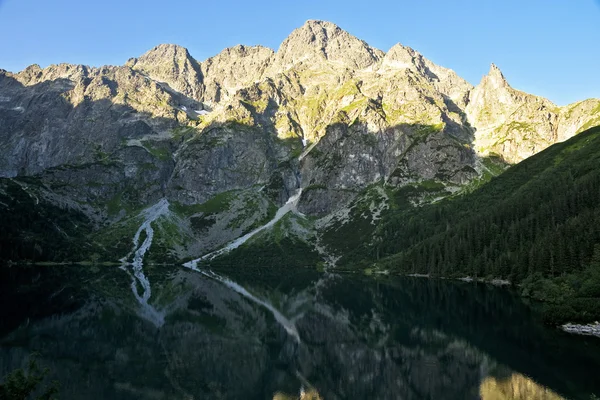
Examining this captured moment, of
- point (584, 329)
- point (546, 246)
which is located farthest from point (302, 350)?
point (546, 246)

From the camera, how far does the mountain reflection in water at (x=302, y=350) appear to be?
46344 mm

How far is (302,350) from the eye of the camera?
220 feet

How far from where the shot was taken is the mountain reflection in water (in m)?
46.3

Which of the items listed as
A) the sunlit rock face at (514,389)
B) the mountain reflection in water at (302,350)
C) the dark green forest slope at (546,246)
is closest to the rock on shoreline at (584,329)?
the dark green forest slope at (546,246)

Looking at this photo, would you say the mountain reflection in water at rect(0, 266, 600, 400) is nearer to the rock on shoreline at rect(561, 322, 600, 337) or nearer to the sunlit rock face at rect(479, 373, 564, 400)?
the sunlit rock face at rect(479, 373, 564, 400)

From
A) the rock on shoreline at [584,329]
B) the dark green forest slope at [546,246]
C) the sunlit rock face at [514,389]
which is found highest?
the dark green forest slope at [546,246]

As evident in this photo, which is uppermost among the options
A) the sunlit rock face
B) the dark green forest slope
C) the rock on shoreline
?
the dark green forest slope

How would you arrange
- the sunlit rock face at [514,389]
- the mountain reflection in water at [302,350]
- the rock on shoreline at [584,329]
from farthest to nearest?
the rock on shoreline at [584,329]
the mountain reflection in water at [302,350]
the sunlit rock face at [514,389]

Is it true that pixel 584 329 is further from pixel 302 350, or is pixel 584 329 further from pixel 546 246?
pixel 546 246

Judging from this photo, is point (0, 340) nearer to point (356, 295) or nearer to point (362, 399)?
point (362, 399)

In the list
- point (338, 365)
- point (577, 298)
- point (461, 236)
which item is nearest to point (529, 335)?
point (577, 298)

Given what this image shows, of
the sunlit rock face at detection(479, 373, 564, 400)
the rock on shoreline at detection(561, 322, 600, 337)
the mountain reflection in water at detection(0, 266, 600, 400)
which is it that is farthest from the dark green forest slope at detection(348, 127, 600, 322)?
the sunlit rock face at detection(479, 373, 564, 400)

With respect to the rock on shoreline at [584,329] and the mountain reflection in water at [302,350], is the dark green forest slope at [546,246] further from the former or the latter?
the mountain reflection in water at [302,350]

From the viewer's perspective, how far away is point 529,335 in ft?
214
